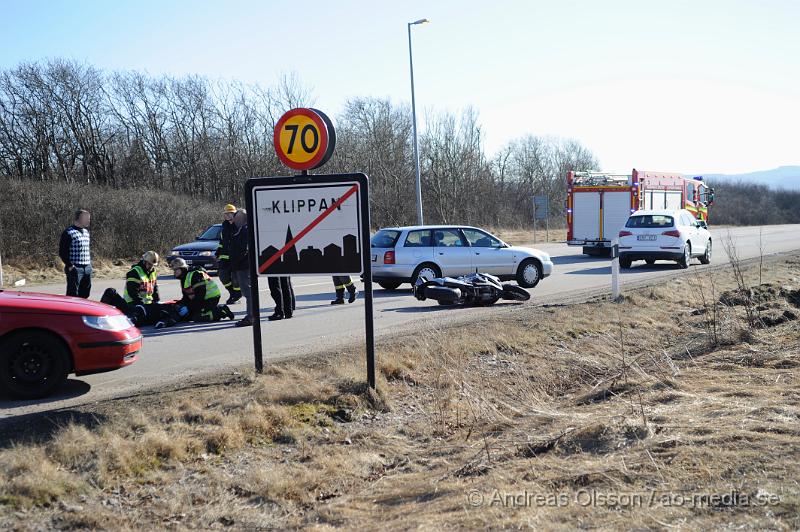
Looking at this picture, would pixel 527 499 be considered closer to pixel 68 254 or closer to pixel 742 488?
pixel 742 488

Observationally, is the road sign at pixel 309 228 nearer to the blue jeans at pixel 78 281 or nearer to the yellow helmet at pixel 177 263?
the yellow helmet at pixel 177 263

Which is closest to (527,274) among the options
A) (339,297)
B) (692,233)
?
(339,297)

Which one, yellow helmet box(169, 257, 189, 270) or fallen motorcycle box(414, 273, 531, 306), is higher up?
yellow helmet box(169, 257, 189, 270)

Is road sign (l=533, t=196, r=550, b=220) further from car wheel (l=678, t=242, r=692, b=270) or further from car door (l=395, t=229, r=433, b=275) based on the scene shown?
car door (l=395, t=229, r=433, b=275)

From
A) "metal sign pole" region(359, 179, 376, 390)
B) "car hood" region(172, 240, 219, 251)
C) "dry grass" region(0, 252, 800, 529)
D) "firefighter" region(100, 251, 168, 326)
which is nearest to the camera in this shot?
"dry grass" region(0, 252, 800, 529)

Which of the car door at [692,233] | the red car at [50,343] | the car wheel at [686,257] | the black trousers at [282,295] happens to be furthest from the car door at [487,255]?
the red car at [50,343]

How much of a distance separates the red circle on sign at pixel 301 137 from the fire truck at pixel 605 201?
862 inches

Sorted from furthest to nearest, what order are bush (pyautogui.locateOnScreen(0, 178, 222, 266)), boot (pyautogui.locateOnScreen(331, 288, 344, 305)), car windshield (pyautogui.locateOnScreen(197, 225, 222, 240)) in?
bush (pyautogui.locateOnScreen(0, 178, 222, 266)), car windshield (pyautogui.locateOnScreen(197, 225, 222, 240)), boot (pyautogui.locateOnScreen(331, 288, 344, 305))

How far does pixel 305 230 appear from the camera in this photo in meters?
7.45

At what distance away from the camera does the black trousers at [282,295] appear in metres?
12.2

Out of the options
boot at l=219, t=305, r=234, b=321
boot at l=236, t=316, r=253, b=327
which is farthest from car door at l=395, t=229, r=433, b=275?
boot at l=236, t=316, r=253, b=327

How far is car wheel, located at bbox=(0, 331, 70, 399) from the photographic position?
22.5 feet

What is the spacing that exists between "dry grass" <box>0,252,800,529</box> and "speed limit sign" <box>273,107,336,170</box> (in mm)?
2099

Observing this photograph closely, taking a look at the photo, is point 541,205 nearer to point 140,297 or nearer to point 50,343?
point 140,297
